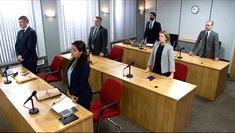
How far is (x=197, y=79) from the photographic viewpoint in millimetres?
4629

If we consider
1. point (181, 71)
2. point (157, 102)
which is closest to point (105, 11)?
point (181, 71)

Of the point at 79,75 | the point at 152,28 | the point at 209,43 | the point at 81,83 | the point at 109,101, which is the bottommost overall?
the point at 109,101

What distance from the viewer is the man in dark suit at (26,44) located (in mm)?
4426

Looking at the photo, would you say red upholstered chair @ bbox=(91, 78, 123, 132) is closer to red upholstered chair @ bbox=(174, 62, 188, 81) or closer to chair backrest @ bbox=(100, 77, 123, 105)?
chair backrest @ bbox=(100, 77, 123, 105)

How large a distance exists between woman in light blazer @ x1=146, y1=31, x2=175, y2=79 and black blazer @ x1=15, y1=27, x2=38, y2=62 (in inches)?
106

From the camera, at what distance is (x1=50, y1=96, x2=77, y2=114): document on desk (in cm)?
257

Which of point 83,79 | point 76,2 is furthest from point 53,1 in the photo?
point 83,79

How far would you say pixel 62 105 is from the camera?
8.73 ft

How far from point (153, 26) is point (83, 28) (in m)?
2.26

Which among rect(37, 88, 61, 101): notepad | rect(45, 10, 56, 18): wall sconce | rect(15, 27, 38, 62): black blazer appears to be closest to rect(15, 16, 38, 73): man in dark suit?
rect(15, 27, 38, 62): black blazer

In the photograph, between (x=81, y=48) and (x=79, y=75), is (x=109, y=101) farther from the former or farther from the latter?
(x=81, y=48)

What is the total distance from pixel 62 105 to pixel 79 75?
51 centimetres

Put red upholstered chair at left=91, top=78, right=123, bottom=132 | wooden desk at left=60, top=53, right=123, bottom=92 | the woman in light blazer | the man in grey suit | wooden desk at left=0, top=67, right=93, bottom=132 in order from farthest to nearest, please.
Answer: the man in grey suit
wooden desk at left=60, top=53, right=123, bottom=92
the woman in light blazer
red upholstered chair at left=91, top=78, right=123, bottom=132
wooden desk at left=0, top=67, right=93, bottom=132

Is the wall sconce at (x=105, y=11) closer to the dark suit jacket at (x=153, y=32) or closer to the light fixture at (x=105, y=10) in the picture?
the light fixture at (x=105, y=10)
